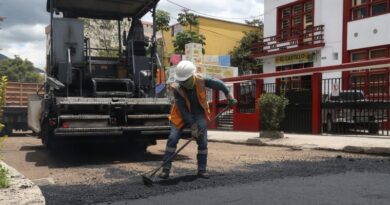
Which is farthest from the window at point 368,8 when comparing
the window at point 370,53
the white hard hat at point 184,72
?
the white hard hat at point 184,72

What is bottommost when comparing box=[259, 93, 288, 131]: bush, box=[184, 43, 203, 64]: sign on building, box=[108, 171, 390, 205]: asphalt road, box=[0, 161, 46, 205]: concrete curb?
box=[108, 171, 390, 205]: asphalt road

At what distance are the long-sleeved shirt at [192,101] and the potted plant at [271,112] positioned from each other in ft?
22.0

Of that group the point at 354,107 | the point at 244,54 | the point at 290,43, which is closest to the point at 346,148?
the point at 354,107

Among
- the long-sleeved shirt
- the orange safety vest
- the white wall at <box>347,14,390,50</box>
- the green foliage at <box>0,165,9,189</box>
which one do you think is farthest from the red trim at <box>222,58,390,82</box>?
the green foliage at <box>0,165,9,189</box>

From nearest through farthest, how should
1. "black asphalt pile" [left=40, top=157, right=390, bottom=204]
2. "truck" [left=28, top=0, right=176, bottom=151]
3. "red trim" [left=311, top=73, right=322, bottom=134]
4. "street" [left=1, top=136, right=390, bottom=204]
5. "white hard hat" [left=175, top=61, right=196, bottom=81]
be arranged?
"street" [left=1, top=136, right=390, bottom=204] < "black asphalt pile" [left=40, top=157, right=390, bottom=204] < "white hard hat" [left=175, top=61, right=196, bottom=81] < "truck" [left=28, top=0, right=176, bottom=151] < "red trim" [left=311, top=73, right=322, bottom=134]

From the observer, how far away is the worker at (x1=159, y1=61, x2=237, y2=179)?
6.32m

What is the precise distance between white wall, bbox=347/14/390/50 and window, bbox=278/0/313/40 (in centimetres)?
273

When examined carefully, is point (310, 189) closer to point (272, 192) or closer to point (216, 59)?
point (272, 192)

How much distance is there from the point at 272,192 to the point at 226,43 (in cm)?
3843

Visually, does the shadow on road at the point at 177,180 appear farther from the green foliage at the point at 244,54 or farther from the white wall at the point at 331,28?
the green foliage at the point at 244,54

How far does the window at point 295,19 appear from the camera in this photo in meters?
24.1

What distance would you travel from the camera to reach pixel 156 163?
8.37m

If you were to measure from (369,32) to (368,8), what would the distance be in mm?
1114

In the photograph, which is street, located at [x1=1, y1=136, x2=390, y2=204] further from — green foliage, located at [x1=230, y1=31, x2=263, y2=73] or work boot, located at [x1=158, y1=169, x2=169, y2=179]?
green foliage, located at [x1=230, y1=31, x2=263, y2=73]
